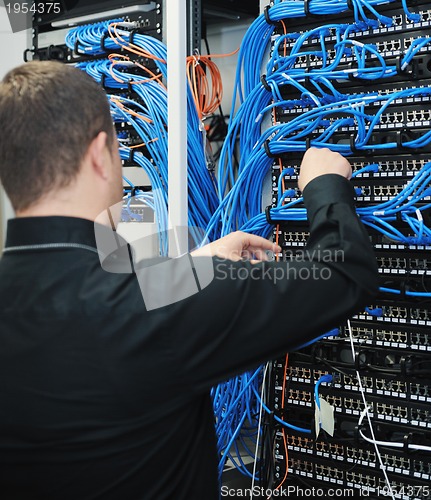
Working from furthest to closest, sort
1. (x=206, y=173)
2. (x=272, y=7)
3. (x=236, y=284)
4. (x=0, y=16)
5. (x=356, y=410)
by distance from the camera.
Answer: (x=0, y=16) → (x=206, y=173) → (x=272, y=7) → (x=356, y=410) → (x=236, y=284)

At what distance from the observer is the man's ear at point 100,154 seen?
3.38ft

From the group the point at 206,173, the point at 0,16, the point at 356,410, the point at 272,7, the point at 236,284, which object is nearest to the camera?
the point at 236,284

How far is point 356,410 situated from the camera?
1.68 metres

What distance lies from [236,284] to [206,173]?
118 centimetres

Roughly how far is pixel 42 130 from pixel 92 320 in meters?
0.30

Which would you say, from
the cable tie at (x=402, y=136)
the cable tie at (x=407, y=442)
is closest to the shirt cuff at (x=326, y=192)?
the cable tie at (x=402, y=136)

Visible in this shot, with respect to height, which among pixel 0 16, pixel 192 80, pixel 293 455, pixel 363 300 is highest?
pixel 0 16

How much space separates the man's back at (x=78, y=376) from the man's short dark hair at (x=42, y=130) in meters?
0.06

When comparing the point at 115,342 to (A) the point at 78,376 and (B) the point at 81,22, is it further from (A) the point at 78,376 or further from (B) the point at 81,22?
(B) the point at 81,22

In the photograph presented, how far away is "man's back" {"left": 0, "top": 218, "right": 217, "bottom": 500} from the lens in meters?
0.97

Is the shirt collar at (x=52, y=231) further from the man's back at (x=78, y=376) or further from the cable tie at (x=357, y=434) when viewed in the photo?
the cable tie at (x=357, y=434)

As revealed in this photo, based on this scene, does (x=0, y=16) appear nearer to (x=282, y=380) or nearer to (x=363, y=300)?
(x=282, y=380)

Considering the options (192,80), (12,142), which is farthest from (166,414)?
(192,80)

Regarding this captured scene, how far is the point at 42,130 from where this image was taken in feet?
3.27
